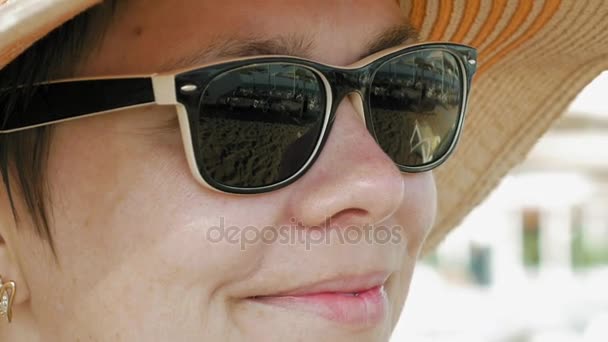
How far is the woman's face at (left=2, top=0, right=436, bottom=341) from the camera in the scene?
118 centimetres

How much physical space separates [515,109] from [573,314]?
7113 mm

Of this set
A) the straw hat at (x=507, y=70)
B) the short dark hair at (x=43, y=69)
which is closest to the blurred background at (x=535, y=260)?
the straw hat at (x=507, y=70)

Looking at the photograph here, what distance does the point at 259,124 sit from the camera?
116 centimetres

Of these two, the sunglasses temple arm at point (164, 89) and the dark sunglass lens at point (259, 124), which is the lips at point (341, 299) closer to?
the dark sunglass lens at point (259, 124)

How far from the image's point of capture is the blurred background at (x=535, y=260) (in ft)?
24.9

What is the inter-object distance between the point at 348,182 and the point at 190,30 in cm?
31

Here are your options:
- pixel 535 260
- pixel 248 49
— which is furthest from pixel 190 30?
pixel 535 260

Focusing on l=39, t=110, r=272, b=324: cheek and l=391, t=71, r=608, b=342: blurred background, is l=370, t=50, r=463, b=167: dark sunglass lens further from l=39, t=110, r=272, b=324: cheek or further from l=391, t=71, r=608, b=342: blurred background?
l=391, t=71, r=608, b=342: blurred background

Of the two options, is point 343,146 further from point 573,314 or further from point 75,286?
point 573,314

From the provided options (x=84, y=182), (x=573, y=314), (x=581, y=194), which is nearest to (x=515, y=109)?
(x=84, y=182)

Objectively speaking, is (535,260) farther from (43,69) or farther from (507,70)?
(43,69)

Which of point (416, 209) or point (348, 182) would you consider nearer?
point (348, 182)

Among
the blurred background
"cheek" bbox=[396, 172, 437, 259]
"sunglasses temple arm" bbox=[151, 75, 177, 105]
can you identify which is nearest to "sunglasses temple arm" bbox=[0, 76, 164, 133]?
"sunglasses temple arm" bbox=[151, 75, 177, 105]

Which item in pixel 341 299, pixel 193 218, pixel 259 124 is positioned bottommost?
pixel 341 299
